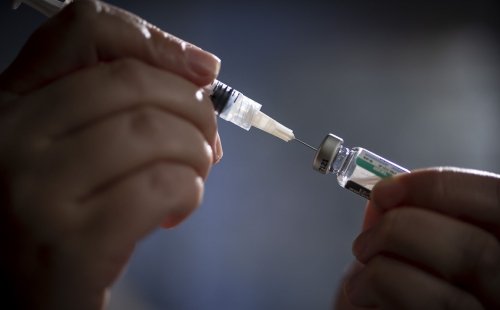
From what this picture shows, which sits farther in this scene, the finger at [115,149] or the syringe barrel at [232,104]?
the syringe barrel at [232,104]

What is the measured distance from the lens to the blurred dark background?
3.89 ft

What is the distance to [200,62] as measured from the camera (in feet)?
1.63

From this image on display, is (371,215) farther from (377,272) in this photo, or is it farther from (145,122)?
(145,122)

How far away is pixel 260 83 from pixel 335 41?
1.13ft

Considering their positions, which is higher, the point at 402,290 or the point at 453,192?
the point at 453,192

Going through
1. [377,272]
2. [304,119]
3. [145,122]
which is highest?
[145,122]

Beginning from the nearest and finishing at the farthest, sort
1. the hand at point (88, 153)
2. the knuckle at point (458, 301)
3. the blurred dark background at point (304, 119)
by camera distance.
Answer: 1. the hand at point (88, 153)
2. the knuckle at point (458, 301)
3. the blurred dark background at point (304, 119)

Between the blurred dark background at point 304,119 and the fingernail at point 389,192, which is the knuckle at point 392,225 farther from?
the blurred dark background at point 304,119

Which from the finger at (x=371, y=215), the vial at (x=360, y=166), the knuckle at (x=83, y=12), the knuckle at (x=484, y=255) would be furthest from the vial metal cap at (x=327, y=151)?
the knuckle at (x=83, y=12)

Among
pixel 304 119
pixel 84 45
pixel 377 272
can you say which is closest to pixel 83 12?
pixel 84 45

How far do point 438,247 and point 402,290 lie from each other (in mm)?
78

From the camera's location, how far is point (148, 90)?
0.42m

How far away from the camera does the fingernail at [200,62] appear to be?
1.62 ft

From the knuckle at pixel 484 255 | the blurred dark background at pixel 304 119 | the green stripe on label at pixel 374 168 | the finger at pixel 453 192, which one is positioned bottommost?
the blurred dark background at pixel 304 119
